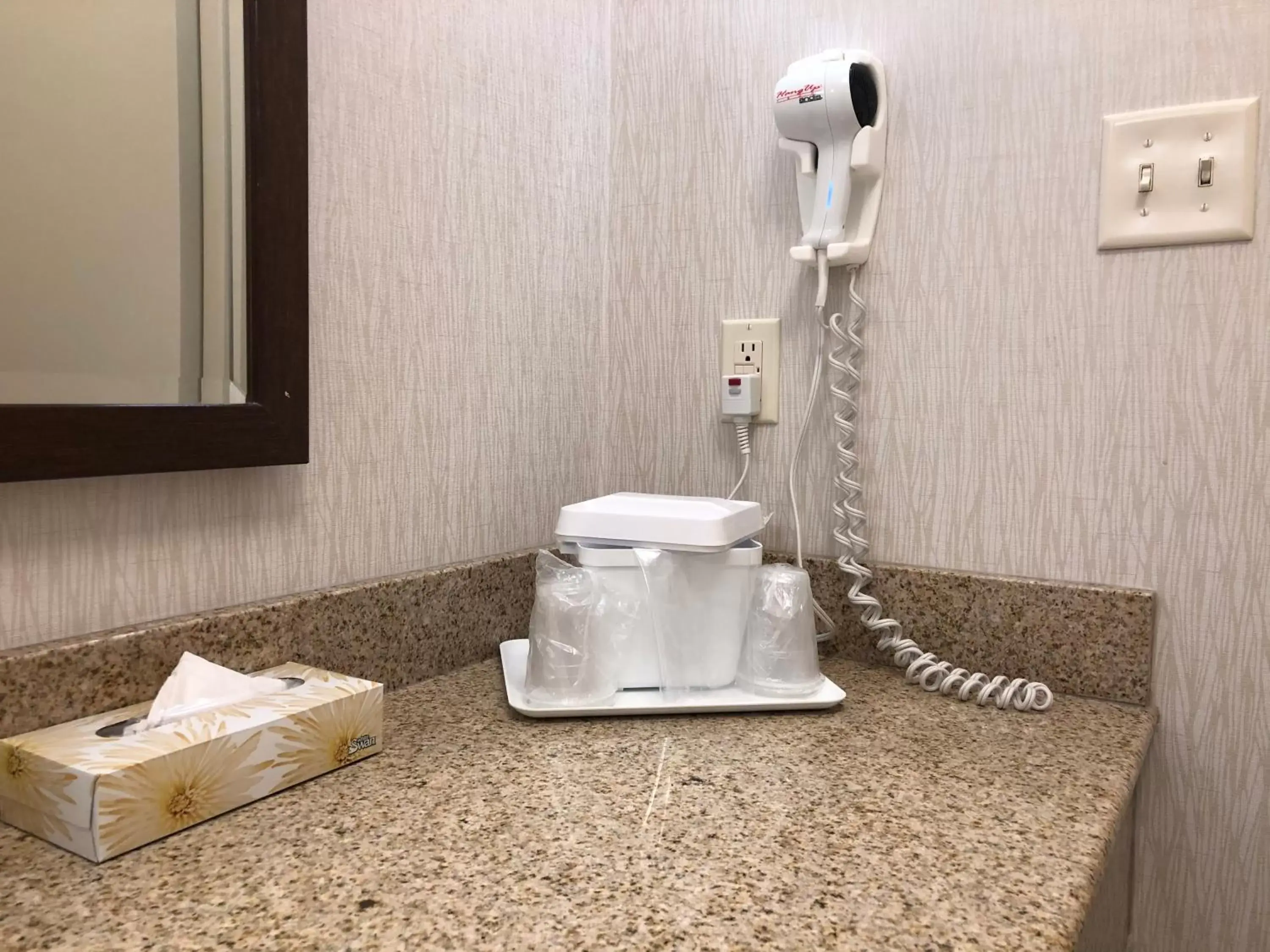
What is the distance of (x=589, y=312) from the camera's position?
119 centimetres

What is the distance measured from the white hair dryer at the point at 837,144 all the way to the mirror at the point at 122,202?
557mm

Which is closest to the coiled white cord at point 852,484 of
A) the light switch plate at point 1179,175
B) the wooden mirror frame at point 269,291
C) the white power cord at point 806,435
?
the white power cord at point 806,435

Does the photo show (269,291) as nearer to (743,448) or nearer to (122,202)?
(122,202)

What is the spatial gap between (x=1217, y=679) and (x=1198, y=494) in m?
0.18

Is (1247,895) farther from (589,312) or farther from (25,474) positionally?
(25,474)

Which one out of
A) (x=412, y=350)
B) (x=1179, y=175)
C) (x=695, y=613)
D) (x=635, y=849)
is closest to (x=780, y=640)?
(x=695, y=613)

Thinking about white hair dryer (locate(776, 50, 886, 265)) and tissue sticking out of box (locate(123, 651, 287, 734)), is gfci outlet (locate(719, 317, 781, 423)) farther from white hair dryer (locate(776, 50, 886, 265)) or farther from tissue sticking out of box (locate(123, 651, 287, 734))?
tissue sticking out of box (locate(123, 651, 287, 734))

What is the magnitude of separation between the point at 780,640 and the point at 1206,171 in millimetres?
587

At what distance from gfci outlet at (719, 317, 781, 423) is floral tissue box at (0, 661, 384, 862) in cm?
59

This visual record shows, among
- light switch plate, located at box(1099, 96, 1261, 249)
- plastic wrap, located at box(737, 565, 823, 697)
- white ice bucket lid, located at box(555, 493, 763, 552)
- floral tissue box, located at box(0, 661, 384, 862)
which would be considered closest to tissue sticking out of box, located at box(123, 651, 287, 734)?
floral tissue box, located at box(0, 661, 384, 862)

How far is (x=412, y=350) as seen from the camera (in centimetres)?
95

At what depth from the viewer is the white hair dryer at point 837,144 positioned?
3.22ft

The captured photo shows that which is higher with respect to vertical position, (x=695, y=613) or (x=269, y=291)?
(x=269, y=291)

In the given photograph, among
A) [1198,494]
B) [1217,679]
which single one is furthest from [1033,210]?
[1217,679]
